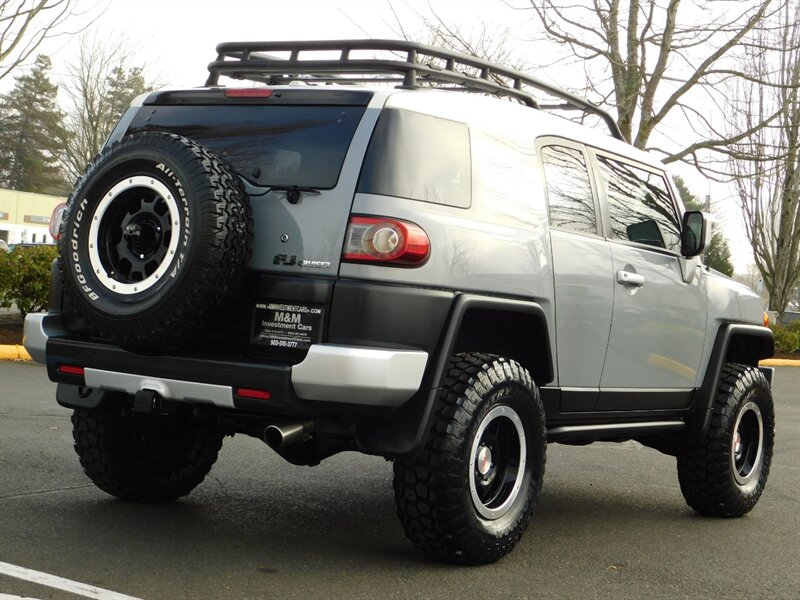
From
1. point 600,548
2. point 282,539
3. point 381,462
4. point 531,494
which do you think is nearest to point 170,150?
point 282,539

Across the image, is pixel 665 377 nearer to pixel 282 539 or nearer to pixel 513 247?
pixel 513 247

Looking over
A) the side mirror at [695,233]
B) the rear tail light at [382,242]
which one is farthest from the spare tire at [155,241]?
the side mirror at [695,233]

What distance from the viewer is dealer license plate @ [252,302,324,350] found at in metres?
4.24

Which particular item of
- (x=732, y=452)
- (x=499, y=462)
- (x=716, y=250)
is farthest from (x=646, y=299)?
(x=716, y=250)

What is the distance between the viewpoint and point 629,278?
5598 mm

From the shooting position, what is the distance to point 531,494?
4852mm

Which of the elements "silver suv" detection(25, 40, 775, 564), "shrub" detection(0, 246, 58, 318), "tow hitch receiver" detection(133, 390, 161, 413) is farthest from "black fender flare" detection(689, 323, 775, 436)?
"shrub" detection(0, 246, 58, 318)

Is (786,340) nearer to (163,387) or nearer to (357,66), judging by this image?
(357,66)

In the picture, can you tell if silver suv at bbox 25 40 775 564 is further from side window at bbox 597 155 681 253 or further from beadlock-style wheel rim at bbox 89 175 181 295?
side window at bbox 597 155 681 253

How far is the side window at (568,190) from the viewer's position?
5.23m

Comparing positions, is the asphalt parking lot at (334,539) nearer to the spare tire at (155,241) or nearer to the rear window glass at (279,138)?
the spare tire at (155,241)

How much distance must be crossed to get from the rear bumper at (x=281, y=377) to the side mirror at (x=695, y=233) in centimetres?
253

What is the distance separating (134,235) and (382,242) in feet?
3.27

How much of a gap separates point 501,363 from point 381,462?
302 cm
